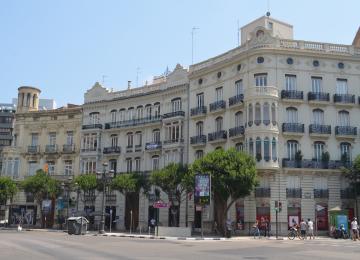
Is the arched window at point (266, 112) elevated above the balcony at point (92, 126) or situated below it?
below

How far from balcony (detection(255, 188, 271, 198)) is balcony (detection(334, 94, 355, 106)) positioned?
38.6 feet

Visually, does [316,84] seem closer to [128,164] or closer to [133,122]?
[133,122]

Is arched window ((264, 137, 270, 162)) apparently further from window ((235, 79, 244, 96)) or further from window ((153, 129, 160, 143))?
window ((153, 129, 160, 143))

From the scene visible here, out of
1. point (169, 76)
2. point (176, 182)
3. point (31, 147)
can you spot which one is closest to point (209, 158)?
point (176, 182)

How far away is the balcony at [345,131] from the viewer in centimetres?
4759

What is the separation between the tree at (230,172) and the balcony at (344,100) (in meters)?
12.2

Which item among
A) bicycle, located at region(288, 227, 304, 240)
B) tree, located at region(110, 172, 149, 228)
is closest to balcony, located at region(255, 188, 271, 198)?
bicycle, located at region(288, 227, 304, 240)

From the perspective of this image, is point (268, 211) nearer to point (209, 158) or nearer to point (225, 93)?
point (209, 158)

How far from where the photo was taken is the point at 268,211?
45.9m

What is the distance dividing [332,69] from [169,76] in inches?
793

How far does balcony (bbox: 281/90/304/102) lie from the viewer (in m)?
47.7

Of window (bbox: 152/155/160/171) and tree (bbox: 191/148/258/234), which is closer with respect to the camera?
tree (bbox: 191/148/258/234)

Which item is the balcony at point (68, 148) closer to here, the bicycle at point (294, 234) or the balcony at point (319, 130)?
the balcony at point (319, 130)

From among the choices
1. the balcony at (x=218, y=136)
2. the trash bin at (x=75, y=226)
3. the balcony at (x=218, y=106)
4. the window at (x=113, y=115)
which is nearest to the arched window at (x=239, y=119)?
the balcony at (x=218, y=136)
